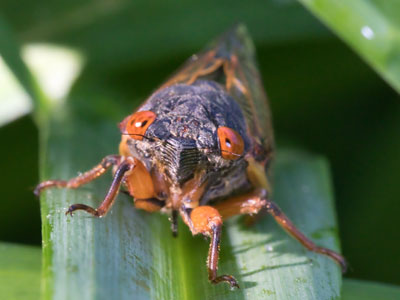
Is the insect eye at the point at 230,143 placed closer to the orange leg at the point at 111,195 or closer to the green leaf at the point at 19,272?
the orange leg at the point at 111,195

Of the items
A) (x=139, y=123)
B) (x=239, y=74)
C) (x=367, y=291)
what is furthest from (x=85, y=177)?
(x=367, y=291)

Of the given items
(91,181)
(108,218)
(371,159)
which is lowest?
(108,218)

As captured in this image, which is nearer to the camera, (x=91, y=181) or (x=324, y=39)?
(x=91, y=181)

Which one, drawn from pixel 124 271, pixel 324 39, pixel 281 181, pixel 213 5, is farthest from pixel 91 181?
pixel 324 39

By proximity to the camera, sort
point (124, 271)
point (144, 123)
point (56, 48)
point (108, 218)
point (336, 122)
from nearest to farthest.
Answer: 1. point (124, 271)
2. point (108, 218)
3. point (144, 123)
4. point (56, 48)
5. point (336, 122)

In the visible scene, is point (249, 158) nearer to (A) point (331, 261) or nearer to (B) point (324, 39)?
(A) point (331, 261)

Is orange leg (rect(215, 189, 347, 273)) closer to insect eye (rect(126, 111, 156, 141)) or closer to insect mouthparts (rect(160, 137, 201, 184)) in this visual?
insect mouthparts (rect(160, 137, 201, 184))

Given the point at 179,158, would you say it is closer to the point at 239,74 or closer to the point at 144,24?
the point at 239,74
